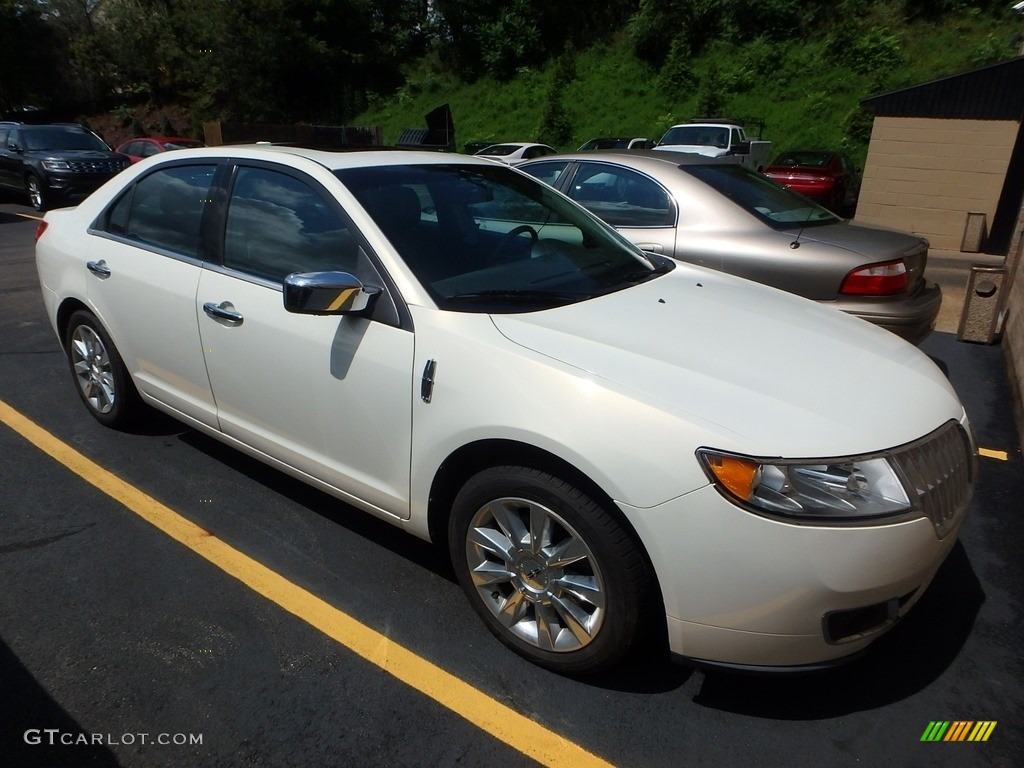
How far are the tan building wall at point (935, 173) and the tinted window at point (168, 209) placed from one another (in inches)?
534

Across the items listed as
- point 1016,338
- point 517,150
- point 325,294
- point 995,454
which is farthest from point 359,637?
point 517,150

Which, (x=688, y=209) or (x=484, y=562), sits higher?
(x=688, y=209)

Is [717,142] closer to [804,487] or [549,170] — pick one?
[549,170]

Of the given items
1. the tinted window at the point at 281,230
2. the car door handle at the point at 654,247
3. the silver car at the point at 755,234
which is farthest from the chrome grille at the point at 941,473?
the car door handle at the point at 654,247

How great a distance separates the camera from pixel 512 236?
3195 mm

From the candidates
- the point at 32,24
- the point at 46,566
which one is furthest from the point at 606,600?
the point at 32,24

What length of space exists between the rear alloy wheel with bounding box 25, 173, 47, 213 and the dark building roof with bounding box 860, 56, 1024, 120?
15570 mm

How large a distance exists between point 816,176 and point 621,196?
459 inches

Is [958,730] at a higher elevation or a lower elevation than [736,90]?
lower

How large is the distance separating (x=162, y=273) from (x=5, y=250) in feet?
29.8

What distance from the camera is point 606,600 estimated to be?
7.45 feet

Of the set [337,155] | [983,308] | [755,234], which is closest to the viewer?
[337,155]

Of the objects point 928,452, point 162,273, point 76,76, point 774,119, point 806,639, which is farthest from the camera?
point 76,76

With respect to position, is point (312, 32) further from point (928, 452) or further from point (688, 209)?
point (928, 452)
